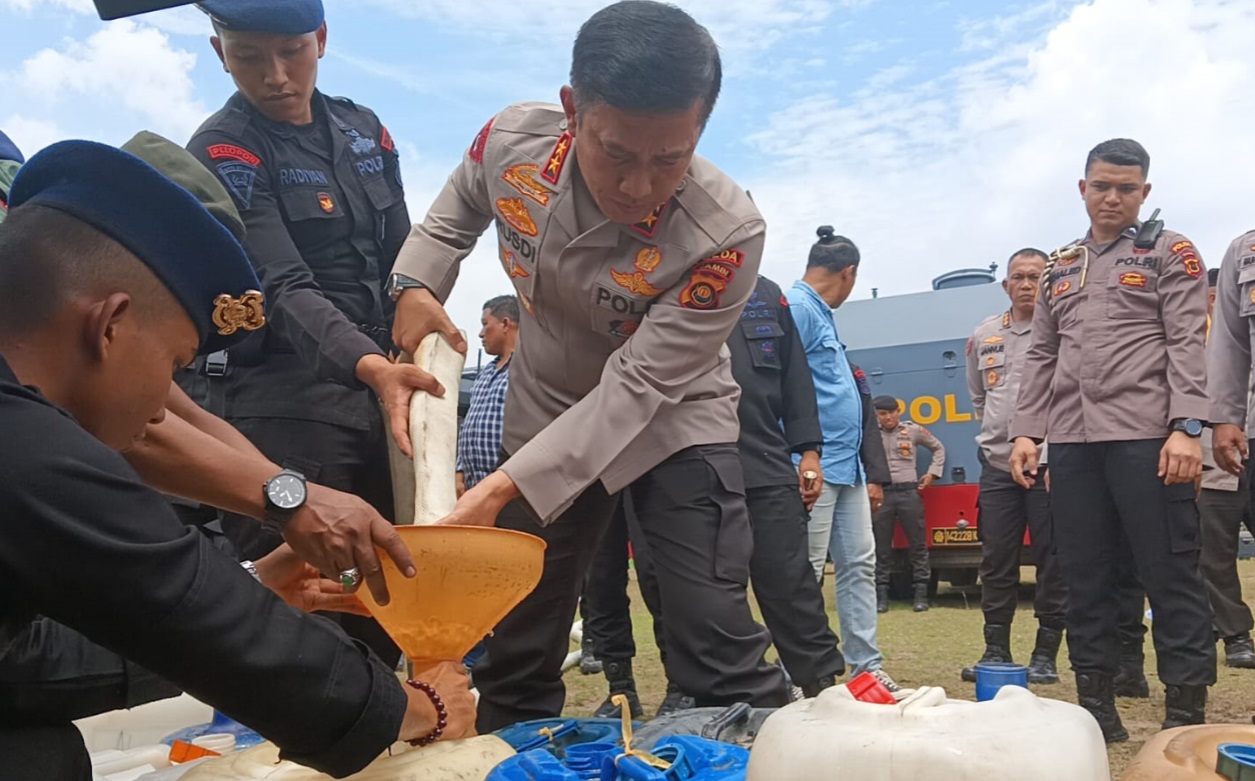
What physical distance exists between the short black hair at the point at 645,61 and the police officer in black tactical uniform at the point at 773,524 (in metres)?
2.02

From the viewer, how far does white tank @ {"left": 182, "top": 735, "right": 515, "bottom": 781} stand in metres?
2.00

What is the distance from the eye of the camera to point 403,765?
2006 millimetres

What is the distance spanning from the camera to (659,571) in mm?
2766

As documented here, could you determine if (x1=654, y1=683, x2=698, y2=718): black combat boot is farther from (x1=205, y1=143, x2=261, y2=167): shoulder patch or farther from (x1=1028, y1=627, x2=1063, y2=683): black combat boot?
(x1=1028, y1=627, x2=1063, y2=683): black combat boot

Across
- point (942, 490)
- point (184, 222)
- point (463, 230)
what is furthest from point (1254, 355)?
point (942, 490)

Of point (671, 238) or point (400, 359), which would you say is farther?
point (400, 359)

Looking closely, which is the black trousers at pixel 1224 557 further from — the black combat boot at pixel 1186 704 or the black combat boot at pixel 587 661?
the black combat boot at pixel 587 661

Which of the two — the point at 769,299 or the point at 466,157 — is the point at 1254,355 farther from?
the point at 466,157

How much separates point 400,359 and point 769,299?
7.72 feet

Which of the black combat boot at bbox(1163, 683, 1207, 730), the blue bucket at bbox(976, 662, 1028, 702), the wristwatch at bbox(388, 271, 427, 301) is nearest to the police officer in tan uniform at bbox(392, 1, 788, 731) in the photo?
the wristwatch at bbox(388, 271, 427, 301)

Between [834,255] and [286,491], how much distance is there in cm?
421

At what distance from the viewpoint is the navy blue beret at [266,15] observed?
9.40 feet

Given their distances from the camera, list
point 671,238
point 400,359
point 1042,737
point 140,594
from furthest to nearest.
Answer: point 400,359 < point 671,238 < point 1042,737 < point 140,594

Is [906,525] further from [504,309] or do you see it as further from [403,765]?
[403,765]
